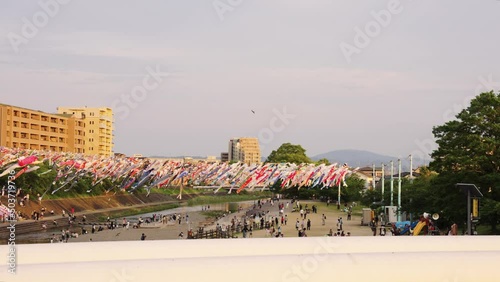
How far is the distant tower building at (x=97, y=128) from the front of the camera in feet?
359

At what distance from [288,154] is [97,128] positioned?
41039 millimetres

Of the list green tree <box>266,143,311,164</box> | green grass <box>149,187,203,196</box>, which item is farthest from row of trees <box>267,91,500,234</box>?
green grass <box>149,187,203,196</box>

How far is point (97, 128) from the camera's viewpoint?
115 meters

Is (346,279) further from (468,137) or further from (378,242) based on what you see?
(468,137)

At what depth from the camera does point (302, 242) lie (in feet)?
32.7

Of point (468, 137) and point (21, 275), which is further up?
point (468, 137)

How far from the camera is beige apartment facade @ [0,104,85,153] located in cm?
8061

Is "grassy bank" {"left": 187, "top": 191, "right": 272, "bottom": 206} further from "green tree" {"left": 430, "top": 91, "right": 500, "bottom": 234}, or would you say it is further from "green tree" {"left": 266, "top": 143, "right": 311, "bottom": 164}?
"green tree" {"left": 430, "top": 91, "right": 500, "bottom": 234}

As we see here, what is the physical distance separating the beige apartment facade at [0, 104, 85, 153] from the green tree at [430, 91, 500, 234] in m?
63.2

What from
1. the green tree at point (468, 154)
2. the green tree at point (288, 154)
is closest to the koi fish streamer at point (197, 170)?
the green tree at point (468, 154)

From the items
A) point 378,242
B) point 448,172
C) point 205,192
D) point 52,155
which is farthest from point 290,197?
point 378,242

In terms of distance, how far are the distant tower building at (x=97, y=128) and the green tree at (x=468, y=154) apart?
83.8 m

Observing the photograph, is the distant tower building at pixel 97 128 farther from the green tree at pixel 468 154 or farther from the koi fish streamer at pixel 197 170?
the green tree at pixel 468 154

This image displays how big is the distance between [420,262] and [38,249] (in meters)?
5.70
